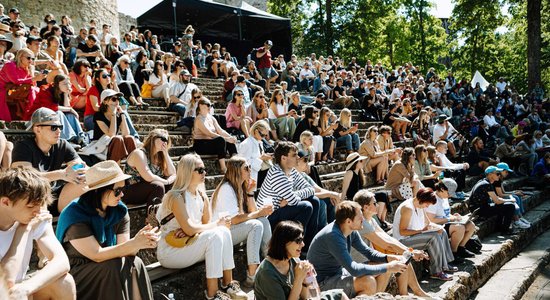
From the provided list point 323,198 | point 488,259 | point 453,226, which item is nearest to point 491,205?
point 488,259

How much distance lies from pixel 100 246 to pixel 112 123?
249cm

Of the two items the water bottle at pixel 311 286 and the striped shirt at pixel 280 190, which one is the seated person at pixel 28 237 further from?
the striped shirt at pixel 280 190

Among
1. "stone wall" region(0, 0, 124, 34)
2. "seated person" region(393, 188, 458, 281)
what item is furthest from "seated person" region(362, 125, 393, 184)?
"stone wall" region(0, 0, 124, 34)

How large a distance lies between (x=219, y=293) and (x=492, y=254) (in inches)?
181

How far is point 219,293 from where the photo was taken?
3.48 meters

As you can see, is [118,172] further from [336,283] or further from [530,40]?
[530,40]

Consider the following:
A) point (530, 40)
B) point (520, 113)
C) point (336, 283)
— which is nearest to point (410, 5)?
point (530, 40)

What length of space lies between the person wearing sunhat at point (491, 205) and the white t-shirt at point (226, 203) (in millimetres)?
5111

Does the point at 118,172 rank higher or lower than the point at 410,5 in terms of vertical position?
lower

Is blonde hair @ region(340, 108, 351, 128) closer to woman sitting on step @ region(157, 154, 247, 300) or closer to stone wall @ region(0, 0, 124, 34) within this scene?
woman sitting on step @ region(157, 154, 247, 300)

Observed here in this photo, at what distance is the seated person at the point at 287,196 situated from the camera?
478 centimetres

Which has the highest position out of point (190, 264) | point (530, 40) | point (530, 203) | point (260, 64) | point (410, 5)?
point (410, 5)

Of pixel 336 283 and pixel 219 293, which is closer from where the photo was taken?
pixel 219 293

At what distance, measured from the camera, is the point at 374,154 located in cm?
802
